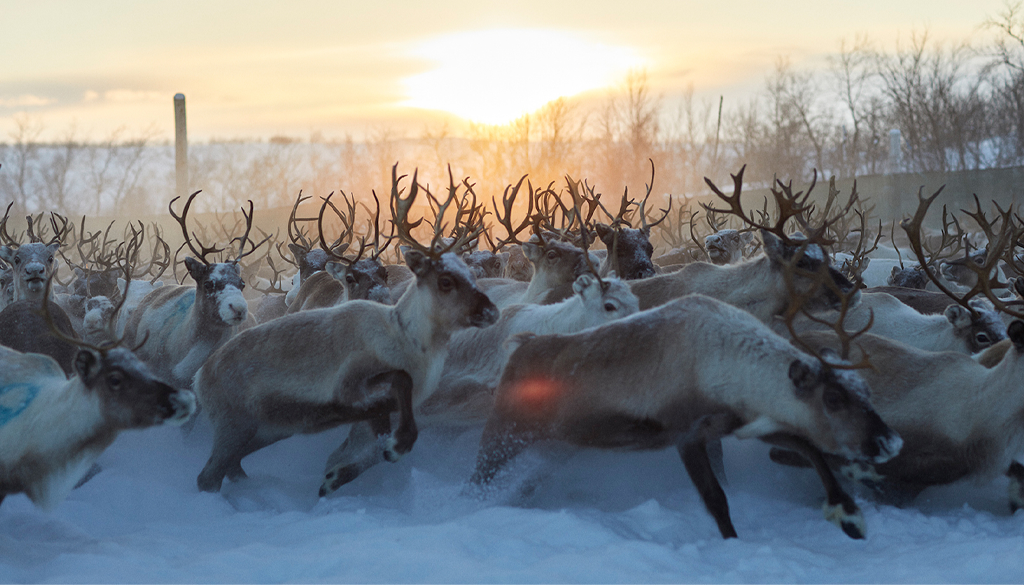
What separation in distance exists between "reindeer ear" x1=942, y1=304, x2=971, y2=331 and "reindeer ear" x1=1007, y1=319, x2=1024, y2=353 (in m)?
1.42

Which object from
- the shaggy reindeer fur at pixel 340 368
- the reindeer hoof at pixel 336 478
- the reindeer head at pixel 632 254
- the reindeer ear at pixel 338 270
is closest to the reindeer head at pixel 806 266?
the reindeer head at pixel 632 254

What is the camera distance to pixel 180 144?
24.5m

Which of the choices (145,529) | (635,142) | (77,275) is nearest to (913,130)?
(635,142)

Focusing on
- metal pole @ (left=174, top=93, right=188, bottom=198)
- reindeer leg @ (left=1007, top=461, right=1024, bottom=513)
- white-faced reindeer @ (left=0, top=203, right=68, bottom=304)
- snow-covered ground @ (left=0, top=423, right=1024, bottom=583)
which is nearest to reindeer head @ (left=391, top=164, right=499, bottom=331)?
snow-covered ground @ (left=0, top=423, right=1024, bottom=583)

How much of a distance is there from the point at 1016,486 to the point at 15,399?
4.69m

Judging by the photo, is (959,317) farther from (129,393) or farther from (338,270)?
(129,393)

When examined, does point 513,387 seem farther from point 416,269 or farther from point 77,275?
point 77,275

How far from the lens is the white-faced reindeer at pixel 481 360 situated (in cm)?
466

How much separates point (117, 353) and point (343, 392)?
113 cm

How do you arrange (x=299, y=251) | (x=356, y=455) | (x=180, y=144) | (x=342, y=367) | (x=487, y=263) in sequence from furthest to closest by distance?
1. (x=180, y=144)
2. (x=487, y=263)
3. (x=299, y=251)
4. (x=356, y=455)
5. (x=342, y=367)

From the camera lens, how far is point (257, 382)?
4.48 m

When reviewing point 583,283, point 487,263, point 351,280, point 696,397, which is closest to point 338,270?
point 351,280

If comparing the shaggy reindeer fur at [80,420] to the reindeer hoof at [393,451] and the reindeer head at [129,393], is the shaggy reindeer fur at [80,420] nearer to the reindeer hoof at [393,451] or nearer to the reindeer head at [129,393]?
the reindeer head at [129,393]

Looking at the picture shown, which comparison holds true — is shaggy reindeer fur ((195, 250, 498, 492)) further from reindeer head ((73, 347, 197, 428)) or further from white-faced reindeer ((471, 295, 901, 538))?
reindeer head ((73, 347, 197, 428))
